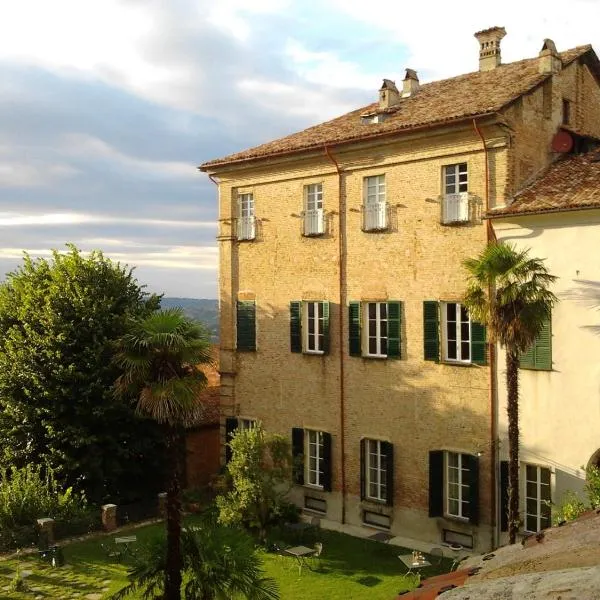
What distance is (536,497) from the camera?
716 inches

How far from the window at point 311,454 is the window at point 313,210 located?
6.67m

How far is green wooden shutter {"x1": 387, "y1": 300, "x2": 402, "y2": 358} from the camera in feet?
67.8

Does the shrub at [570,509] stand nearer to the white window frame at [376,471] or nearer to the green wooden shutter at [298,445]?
the white window frame at [376,471]

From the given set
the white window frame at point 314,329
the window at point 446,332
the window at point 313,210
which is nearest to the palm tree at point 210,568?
the window at point 446,332

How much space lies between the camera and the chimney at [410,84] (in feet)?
80.0

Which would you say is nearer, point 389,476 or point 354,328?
point 389,476

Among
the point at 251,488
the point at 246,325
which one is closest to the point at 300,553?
the point at 251,488

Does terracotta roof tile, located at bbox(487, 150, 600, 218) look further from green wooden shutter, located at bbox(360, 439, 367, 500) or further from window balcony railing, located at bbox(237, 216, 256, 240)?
window balcony railing, located at bbox(237, 216, 256, 240)

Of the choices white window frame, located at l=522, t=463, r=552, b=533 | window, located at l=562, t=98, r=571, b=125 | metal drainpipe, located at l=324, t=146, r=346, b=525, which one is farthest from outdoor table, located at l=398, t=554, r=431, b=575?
window, located at l=562, t=98, r=571, b=125

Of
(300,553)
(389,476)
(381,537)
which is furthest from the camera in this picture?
(389,476)

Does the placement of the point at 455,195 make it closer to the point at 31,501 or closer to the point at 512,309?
the point at 512,309

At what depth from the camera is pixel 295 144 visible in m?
23.2

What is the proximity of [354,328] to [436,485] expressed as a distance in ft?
17.3

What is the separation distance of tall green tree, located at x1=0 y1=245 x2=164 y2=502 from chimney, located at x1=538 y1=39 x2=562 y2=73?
15.1 meters
